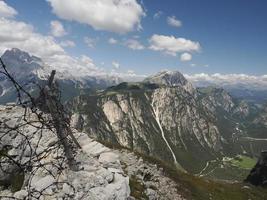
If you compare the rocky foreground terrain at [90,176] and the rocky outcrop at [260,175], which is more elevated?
the rocky foreground terrain at [90,176]

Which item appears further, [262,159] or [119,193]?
[262,159]

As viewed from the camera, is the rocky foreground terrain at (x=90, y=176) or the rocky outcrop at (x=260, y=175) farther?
the rocky outcrop at (x=260, y=175)

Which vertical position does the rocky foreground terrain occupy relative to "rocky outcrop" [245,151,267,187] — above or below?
above

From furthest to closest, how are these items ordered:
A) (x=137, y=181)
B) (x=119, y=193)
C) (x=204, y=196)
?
(x=204, y=196), (x=137, y=181), (x=119, y=193)

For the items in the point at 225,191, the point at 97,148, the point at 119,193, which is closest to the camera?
the point at 119,193

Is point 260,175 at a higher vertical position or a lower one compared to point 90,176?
lower

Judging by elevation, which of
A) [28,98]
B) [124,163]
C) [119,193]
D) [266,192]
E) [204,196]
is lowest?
[266,192]

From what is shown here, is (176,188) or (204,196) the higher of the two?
(176,188)

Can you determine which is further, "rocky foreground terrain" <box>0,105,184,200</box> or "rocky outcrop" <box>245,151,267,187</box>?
"rocky outcrop" <box>245,151,267,187</box>

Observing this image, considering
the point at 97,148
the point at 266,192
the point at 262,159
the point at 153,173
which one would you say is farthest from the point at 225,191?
the point at 262,159

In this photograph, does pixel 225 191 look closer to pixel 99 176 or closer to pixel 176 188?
pixel 176 188

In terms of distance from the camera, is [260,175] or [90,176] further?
[260,175]
